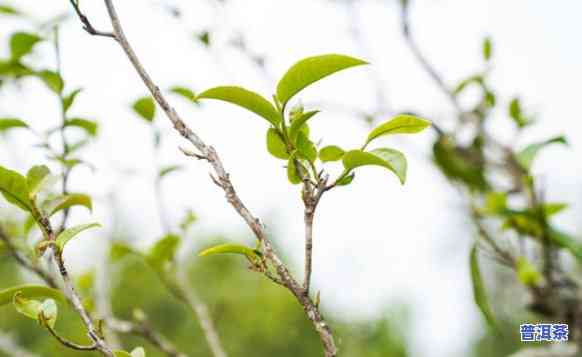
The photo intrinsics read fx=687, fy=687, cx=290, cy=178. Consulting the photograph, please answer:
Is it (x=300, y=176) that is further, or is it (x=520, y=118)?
(x=520, y=118)

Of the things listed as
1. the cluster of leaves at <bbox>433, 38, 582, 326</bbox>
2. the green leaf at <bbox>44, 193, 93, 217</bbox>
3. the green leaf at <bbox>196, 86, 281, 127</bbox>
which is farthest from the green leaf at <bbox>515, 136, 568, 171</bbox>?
the green leaf at <bbox>44, 193, 93, 217</bbox>

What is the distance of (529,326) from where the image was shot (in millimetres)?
1318

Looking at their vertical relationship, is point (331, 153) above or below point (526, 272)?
above

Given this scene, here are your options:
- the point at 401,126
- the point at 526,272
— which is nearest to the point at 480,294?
the point at 526,272

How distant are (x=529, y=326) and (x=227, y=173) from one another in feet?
2.97

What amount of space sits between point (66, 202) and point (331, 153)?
36 cm

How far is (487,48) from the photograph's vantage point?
144 centimetres

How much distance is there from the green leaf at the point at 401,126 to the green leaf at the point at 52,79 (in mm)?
548

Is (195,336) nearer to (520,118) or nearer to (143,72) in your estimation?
(520,118)

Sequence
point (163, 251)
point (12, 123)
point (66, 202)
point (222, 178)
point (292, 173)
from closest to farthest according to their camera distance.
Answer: point (222, 178) < point (292, 173) < point (66, 202) < point (12, 123) < point (163, 251)

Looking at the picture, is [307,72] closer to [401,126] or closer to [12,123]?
[401,126]

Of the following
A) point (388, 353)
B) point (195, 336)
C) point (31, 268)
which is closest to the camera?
point (31, 268)

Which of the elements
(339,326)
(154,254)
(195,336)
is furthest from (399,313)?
(154,254)

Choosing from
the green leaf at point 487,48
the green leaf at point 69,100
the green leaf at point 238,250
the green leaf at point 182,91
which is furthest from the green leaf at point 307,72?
the green leaf at point 487,48
